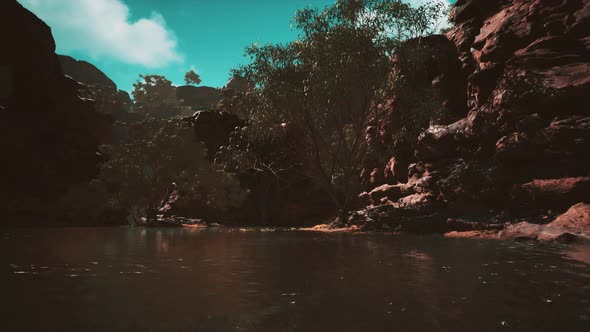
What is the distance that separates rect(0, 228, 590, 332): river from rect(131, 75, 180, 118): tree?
12615 centimetres

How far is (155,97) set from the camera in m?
140

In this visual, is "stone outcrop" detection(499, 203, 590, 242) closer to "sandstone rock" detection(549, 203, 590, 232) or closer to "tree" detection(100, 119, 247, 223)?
"sandstone rock" detection(549, 203, 590, 232)

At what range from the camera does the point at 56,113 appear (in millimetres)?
56625

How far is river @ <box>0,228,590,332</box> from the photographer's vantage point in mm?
5146

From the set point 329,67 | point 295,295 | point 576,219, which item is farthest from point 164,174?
point 295,295

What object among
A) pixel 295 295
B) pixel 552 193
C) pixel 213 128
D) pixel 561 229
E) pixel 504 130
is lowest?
pixel 295 295

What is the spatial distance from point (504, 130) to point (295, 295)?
1205 inches

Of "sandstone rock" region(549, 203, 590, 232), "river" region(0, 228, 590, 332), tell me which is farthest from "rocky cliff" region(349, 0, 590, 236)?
"river" region(0, 228, 590, 332)

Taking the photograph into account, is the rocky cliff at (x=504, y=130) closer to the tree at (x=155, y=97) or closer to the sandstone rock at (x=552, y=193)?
the sandstone rock at (x=552, y=193)

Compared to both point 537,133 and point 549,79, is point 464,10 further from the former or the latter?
point 537,133

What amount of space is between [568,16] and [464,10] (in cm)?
1216

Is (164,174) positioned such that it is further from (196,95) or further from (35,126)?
(196,95)

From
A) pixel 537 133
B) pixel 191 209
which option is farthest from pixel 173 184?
pixel 537 133

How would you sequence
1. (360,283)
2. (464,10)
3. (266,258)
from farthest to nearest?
(464,10) → (266,258) → (360,283)
